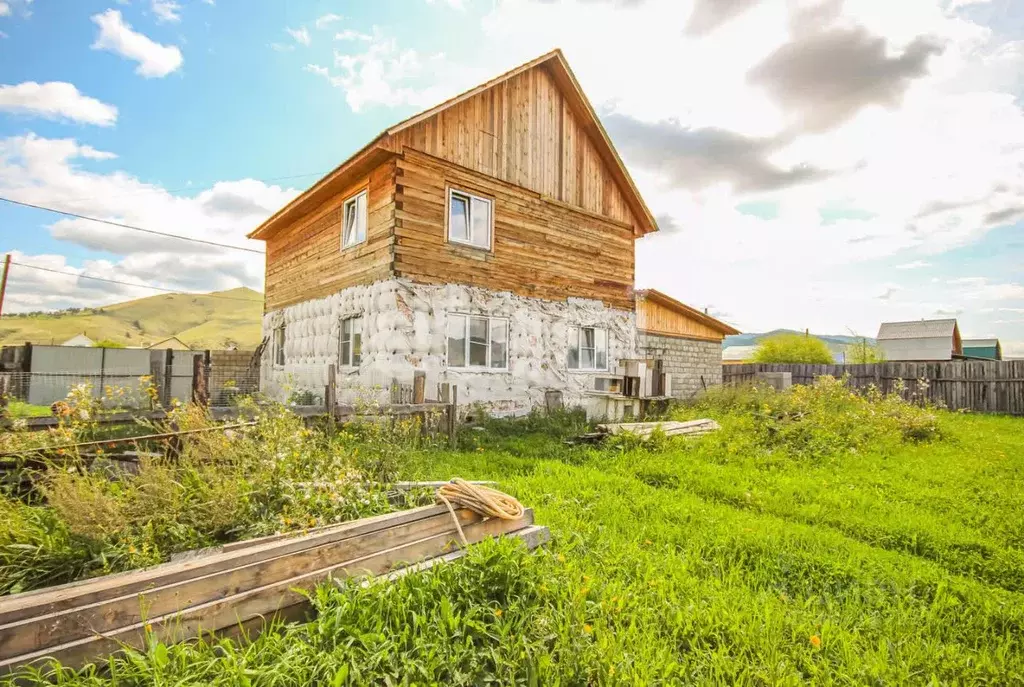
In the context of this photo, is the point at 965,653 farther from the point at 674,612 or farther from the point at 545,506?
the point at 545,506

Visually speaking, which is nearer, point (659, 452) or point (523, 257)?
point (659, 452)

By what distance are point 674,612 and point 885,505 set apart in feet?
14.2

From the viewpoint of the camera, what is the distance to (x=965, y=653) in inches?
117

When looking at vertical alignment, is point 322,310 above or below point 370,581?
above

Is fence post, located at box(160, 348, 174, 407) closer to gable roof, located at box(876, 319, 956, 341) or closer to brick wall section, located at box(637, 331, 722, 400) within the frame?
brick wall section, located at box(637, 331, 722, 400)

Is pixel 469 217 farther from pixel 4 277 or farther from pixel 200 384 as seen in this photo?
pixel 4 277

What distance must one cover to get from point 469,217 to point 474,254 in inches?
39.8

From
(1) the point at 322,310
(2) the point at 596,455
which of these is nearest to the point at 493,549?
(2) the point at 596,455

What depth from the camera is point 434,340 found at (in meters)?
11.7

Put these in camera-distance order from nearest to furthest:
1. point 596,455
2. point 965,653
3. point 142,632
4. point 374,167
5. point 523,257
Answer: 1. point 142,632
2. point 965,653
3. point 596,455
4. point 374,167
5. point 523,257

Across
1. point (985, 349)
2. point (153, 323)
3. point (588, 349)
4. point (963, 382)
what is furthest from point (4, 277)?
point (153, 323)

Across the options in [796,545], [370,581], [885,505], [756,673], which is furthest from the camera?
[885,505]

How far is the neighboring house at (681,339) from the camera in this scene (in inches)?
771

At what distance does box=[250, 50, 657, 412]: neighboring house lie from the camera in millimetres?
11461
